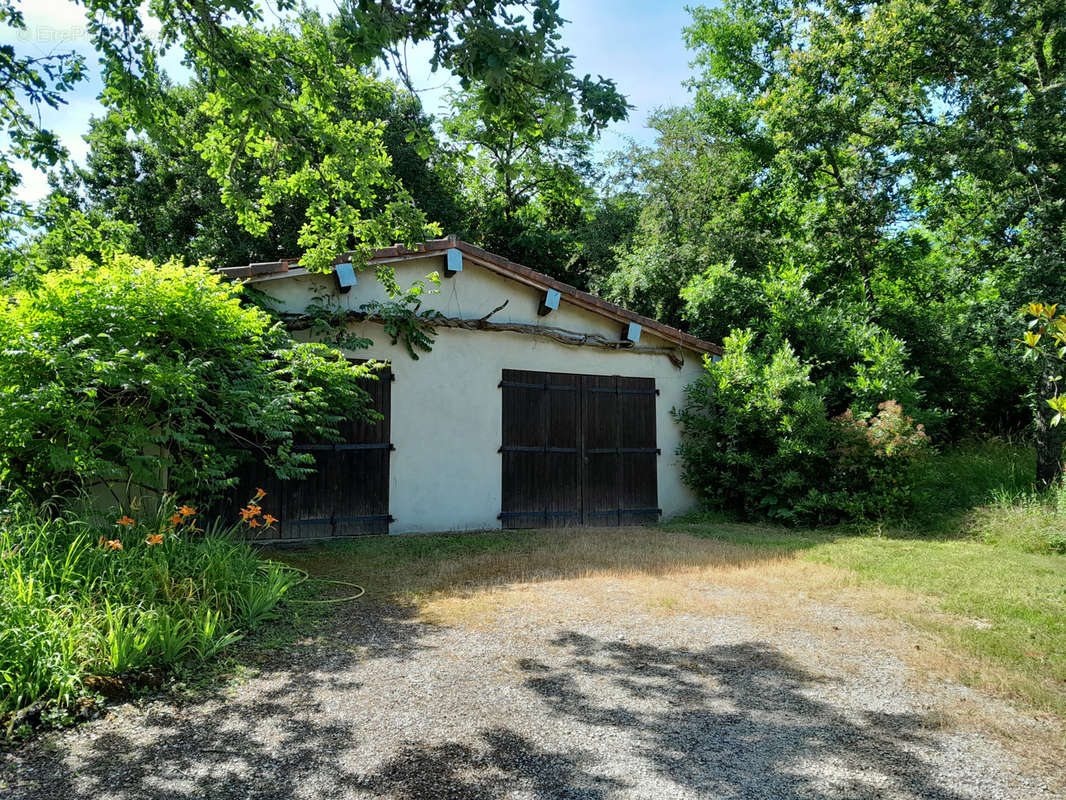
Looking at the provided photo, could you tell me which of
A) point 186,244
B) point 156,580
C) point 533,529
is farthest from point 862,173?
point 186,244

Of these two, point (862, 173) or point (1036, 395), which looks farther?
point (862, 173)

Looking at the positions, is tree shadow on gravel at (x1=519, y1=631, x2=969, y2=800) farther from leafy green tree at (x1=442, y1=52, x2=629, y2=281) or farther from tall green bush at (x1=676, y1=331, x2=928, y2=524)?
tall green bush at (x1=676, y1=331, x2=928, y2=524)

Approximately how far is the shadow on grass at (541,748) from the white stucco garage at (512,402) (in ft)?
15.4

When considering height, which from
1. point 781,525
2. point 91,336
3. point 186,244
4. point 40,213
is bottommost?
point 781,525

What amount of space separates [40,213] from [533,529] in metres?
6.13

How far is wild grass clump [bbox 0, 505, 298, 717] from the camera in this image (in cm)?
289

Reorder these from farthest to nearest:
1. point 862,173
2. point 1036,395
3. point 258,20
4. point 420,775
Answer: point 862,173, point 1036,395, point 258,20, point 420,775

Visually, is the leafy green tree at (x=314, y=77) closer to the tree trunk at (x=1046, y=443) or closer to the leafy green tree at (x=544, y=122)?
the leafy green tree at (x=544, y=122)

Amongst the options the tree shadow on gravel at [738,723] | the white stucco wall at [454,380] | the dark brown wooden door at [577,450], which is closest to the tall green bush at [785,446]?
the dark brown wooden door at [577,450]

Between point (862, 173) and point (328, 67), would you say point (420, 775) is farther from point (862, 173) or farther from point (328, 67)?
point (862, 173)

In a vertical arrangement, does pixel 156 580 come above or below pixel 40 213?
below

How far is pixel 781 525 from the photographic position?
8.73 metres

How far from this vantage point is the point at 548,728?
2.72 metres

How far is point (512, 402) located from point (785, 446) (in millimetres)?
3605
